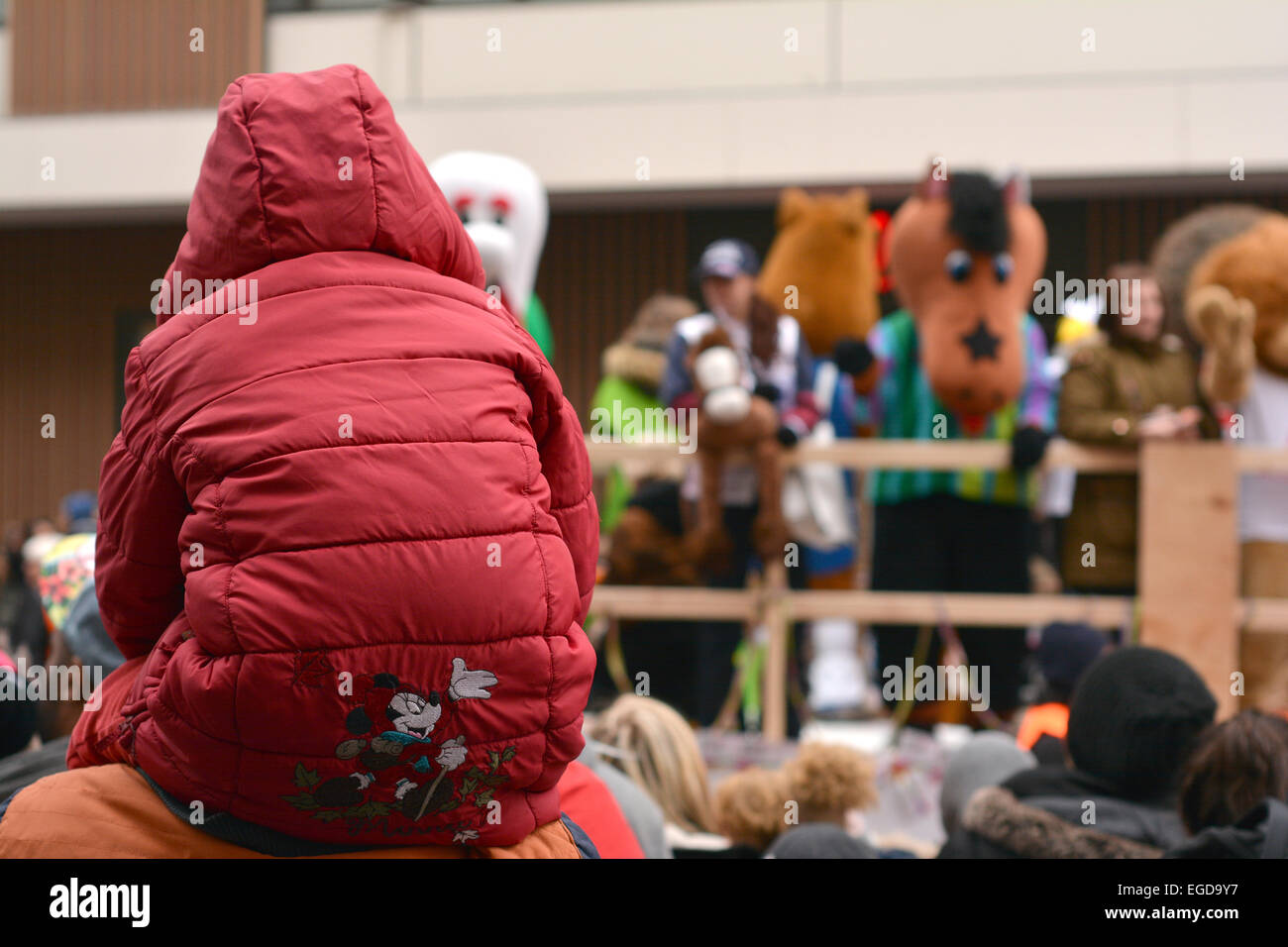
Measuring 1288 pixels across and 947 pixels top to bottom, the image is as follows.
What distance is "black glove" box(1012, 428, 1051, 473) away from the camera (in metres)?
4.11

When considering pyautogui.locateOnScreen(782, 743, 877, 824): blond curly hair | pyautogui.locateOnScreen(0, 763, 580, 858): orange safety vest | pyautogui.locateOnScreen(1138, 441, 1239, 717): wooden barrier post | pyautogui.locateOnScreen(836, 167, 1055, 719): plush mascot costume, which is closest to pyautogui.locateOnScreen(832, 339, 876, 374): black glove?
pyautogui.locateOnScreen(836, 167, 1055, 719): plush mascot costume

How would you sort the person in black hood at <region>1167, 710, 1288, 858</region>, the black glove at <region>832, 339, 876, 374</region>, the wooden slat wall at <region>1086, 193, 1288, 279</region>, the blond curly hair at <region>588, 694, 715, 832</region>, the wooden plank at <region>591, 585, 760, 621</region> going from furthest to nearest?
the wooden slat wall at <region>1086, 193, 1288, 279</region>, the black glove at <region>832, 339, 876, 374</region>, the wooden plank at <region>591, 585, 760, 621</region>, the blond curly hair at <region>588, 694, 715, 832</region>, the person in black hood at <region>1167, 710, 1288, 858</region>

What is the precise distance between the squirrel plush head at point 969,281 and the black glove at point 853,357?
186mm

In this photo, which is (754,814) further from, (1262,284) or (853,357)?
(1262,284)

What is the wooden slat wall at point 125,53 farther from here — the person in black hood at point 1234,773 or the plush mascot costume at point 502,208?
the person in black hood at point 1234,773

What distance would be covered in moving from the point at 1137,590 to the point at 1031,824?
224 centimetres

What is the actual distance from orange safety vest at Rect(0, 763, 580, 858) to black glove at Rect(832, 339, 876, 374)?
10.8ft

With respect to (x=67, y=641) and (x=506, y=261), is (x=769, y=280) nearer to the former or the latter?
(x=506, y=261)

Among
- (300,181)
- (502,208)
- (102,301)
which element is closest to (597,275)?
(102,301)

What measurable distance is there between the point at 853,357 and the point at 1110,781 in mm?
2492

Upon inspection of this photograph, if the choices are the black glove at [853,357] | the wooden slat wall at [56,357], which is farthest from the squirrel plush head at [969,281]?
the wooden slat wall at [56,357]

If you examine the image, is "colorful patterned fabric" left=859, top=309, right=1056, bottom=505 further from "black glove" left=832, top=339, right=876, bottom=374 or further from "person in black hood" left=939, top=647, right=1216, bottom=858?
"person in black hood" left=939, top=647, right=1216, bottom=858

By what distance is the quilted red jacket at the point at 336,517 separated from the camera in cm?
130
